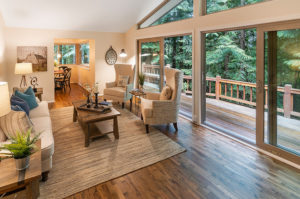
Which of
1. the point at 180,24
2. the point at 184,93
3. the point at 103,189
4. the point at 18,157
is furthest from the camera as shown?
the point at 184,93

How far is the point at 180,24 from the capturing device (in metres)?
4.73

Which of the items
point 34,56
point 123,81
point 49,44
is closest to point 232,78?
point 123,81

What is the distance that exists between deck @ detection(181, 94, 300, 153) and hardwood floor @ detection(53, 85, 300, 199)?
0.39 m

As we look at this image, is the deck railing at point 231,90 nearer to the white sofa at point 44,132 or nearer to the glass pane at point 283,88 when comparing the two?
the glass pane at point 283,88

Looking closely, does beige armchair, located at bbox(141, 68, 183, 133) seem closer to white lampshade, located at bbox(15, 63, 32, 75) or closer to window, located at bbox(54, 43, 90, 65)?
white lampshade, located at bbox(15, 63, 32, 75)

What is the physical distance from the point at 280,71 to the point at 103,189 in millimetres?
2858

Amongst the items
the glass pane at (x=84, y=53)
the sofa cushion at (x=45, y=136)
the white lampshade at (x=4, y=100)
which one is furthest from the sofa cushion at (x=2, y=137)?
the glass pane at (x=84, y=53)

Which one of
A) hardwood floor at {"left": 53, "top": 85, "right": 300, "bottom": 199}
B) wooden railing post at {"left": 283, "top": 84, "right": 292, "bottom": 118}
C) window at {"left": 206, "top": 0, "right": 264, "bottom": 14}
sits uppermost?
window at {"left": 206, "top": 0, "right": 264, "bottom": 14}

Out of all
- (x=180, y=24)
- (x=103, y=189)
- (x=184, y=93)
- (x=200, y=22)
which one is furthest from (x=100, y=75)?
(x=103, y=189)

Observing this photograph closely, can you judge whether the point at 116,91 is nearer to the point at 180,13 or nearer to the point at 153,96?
the point at 153,96

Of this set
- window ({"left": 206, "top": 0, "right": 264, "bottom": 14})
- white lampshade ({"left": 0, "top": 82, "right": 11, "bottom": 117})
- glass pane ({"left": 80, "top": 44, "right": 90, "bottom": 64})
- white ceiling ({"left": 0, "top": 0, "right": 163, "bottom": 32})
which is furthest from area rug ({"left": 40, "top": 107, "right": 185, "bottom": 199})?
glass pane ({"left": 80, "top": 44, "right": 90, "bottom": 64})

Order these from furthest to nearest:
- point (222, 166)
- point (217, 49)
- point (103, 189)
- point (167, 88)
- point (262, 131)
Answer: point (217, 49) < point (167, 88) < point (262, 131) < point (222, 166) < point (103, 189)

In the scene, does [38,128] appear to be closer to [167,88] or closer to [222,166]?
[167,88]

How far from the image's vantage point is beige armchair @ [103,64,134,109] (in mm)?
A: 5645
